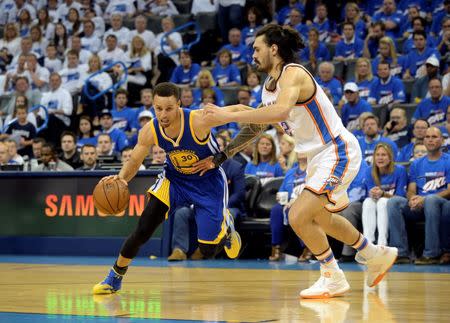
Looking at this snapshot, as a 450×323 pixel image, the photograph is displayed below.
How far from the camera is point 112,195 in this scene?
6965mm

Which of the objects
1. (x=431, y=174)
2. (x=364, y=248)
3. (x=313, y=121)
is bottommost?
(x=364, y=248)

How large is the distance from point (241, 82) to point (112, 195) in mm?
9223

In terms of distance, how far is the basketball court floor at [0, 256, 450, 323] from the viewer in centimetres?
541

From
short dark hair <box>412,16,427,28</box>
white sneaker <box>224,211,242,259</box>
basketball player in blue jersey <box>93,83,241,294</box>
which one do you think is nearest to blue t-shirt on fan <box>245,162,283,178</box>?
short dark hair <box>412,16,427,28</box>

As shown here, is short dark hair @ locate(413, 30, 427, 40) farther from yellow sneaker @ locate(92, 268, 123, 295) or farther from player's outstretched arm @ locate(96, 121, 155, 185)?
yellow sneaker @ locate(92, 268, 123, 295)

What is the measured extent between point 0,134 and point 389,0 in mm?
7246

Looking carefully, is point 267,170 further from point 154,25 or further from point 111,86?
point 154,25

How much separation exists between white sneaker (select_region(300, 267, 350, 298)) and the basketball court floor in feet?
0.29

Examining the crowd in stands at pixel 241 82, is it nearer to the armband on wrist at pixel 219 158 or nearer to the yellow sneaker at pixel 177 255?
the yellow sneaker at pixel 177 255

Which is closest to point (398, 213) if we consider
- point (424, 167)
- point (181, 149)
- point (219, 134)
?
point (424, 167)

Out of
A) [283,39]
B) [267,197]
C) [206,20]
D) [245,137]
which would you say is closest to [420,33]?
[267,197]

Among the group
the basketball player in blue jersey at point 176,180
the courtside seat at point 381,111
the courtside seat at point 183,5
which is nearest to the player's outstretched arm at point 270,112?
the basketball player in blue jersey at point 176,180

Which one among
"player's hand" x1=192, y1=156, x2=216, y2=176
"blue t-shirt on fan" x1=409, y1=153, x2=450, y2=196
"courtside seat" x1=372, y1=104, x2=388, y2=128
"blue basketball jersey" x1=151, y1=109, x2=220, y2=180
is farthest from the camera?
"courtside seat" x1=372, y1=104, x2=388, y2=128

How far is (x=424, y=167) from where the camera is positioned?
11.0m
